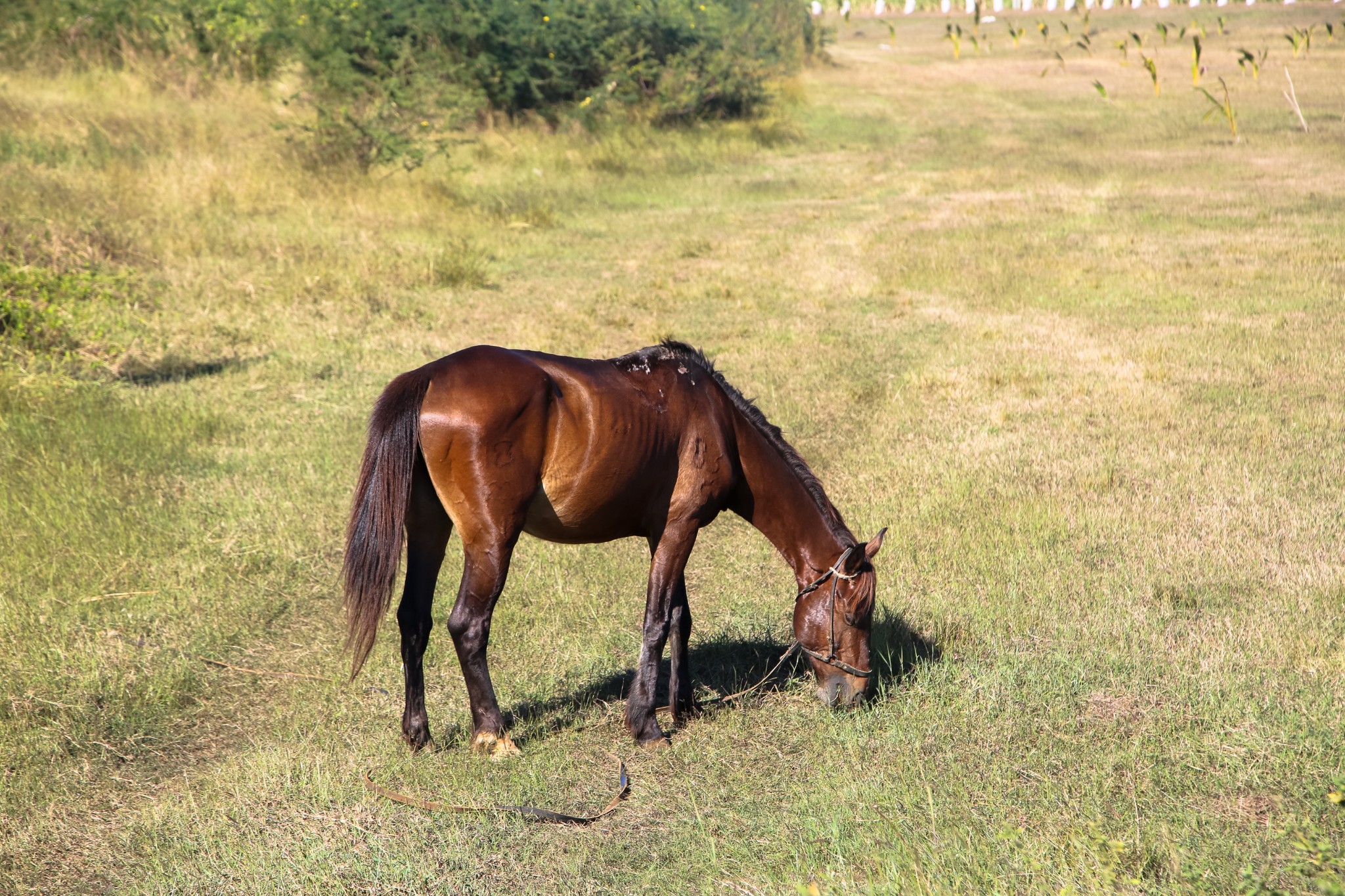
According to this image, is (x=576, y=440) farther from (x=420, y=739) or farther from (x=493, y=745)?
(x=420, y=739)

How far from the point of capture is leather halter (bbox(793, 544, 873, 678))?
14.8ft

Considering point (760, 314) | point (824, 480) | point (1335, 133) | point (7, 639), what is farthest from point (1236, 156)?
point (7, 639)

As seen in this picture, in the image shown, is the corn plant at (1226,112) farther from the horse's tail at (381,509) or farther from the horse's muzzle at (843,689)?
the horse's tail at (381,509)

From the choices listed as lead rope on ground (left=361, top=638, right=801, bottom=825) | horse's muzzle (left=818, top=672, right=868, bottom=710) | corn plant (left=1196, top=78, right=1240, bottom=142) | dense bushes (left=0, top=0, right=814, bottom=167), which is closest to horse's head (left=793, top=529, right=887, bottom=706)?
horse's muzzle (left=818, top=672, right=868, bottom=710)

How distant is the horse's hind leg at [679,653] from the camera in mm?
4543

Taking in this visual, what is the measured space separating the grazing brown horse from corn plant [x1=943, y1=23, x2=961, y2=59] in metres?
40.9

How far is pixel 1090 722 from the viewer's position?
4.34 meters

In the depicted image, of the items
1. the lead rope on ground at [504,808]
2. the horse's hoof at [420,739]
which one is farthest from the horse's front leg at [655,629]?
the horse's hoof at [420,739]

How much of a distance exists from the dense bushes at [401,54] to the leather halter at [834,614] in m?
14.1

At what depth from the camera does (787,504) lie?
4.65 m

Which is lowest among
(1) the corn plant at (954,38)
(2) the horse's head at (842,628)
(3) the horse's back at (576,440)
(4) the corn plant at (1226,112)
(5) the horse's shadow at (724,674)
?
(5) the horse's shadow at (724,674)

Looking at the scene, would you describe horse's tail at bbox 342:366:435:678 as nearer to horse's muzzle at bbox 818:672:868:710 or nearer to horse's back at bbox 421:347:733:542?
horse's back at bbox 421:347:733:542

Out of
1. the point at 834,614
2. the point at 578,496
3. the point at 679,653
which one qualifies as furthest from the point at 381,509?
the point at 834,614

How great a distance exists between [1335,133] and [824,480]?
22497 mm
